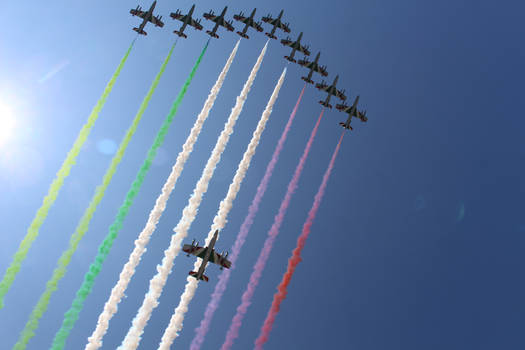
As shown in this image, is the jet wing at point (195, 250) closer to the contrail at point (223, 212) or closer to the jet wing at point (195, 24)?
the contrail at point (223, 212)

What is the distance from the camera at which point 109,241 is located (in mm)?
51781

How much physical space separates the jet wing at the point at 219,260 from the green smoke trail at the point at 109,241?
480 inches

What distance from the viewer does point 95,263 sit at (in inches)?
1991

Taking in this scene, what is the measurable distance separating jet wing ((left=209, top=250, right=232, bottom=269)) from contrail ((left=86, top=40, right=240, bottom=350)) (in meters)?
8.27

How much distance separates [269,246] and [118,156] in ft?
75.3

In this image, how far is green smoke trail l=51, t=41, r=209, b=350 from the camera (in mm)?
47175

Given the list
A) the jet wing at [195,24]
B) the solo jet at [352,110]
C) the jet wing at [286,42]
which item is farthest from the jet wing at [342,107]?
the jet wing at [195,24]

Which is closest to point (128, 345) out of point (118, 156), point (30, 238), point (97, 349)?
point (97, 349)

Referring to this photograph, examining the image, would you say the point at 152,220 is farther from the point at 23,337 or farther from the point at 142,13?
the point at 142,13

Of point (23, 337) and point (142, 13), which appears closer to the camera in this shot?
point (23, 337)

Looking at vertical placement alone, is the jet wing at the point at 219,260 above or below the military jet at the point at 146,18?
below

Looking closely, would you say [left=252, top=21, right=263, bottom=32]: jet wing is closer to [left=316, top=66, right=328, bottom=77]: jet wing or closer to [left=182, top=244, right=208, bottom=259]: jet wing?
[left=316, top=66, right=328, bottom=77]: jet wing

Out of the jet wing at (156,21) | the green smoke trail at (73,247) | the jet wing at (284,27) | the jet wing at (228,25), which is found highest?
the jet wing at (284,27)

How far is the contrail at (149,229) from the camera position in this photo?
46.7 meters
